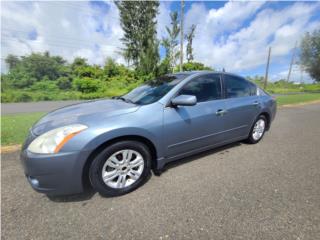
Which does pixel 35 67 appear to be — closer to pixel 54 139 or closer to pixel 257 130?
pixel 54 139

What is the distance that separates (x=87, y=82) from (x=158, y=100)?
20962mm

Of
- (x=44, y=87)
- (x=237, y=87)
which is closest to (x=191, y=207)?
(x=237, y=87)

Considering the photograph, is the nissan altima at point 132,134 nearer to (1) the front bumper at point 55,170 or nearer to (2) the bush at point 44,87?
(1) the front bumper at point 55,170

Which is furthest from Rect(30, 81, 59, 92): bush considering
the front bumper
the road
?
the front bumper

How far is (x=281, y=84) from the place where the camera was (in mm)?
41562

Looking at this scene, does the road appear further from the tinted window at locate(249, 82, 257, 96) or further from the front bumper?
the tinted window at locate(249, 82, 257, 96)

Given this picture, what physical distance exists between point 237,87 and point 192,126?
1.47 m

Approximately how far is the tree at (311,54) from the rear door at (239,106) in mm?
41585

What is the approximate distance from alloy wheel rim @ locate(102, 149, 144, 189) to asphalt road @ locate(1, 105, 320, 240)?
0.19 m

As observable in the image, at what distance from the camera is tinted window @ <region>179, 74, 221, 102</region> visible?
267cm

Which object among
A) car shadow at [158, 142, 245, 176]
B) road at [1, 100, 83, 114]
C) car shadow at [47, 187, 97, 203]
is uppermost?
road at [1, 100, 83, 114]

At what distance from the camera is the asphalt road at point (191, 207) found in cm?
164

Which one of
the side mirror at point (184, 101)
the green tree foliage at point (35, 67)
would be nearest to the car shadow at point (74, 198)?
the side mirror at point (184, 101)

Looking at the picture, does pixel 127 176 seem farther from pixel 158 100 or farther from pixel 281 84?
pixel 281 84
